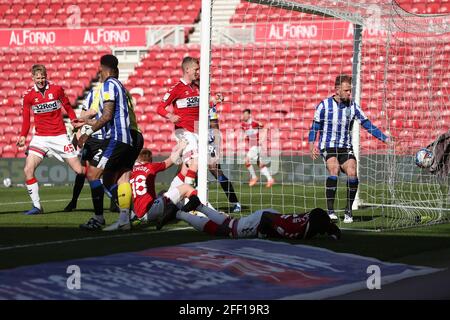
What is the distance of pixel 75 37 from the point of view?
2798cm

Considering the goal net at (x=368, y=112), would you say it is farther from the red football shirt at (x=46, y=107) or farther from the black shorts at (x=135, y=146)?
the red football shirt at (x=46, y=107)

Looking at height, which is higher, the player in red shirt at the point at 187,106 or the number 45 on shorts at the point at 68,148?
the player in red shirt at the point at 187,106

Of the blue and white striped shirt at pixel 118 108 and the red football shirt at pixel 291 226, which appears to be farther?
the blue and white striped shirt at pixel 118 108

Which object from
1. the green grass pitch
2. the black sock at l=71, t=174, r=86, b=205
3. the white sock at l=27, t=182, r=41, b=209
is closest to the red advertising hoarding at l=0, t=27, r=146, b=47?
the black sock at l=71, t=174, r=86, b=205

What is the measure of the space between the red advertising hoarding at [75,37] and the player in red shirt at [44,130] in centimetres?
1384

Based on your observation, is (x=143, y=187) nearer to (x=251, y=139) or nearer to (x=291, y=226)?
(x=291, y=226)

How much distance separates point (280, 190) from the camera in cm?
1845

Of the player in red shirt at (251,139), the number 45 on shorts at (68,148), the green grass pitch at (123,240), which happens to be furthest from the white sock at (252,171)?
the number 45 on shorts at (68,148)

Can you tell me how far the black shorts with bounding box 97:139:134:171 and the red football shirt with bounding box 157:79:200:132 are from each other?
1.97m

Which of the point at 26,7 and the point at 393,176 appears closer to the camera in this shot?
the point at 393,176

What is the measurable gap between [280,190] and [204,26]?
7389 millimetres

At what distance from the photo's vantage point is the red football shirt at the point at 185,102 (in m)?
12.5
